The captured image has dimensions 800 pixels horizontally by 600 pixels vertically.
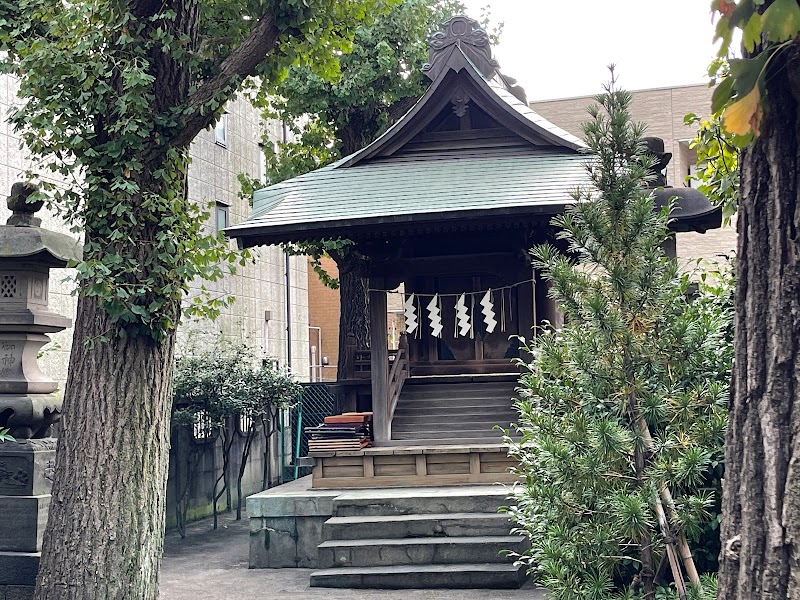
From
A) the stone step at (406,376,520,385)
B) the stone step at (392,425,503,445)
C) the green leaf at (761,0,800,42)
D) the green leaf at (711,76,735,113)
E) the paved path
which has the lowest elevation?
the paved path

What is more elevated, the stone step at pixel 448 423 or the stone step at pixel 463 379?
the stone step at pixel 463 379

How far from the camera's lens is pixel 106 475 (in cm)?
685

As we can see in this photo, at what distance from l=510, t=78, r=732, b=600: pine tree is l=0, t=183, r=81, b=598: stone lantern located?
15.7 feet

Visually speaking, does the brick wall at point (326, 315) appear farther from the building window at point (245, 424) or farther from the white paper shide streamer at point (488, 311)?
the white paper shide streamer at point (488, 311)

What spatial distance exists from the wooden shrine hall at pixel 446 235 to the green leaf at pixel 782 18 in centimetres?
893

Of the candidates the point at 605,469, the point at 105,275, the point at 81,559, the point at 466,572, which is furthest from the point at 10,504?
the point at 605,469

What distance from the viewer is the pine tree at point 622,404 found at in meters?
4.84

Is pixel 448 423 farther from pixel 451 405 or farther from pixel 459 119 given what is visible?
pixel 459 119

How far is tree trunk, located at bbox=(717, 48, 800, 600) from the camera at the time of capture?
303 centimetres

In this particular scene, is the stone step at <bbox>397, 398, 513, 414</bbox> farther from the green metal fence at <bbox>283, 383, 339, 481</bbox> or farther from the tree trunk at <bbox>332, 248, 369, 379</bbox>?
the green metal fence at <bbox>283, 383, 339, 481</bbox>

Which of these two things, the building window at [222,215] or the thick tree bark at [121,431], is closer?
the thick tree bark at [121,431]

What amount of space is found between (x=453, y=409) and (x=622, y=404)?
9.11m

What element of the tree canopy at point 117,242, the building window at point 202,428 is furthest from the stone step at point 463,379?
the tree canopy at point 117,242

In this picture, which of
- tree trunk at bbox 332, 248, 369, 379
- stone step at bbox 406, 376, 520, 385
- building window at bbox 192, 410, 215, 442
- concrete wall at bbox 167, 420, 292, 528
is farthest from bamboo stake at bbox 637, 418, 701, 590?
tree trunk at bbox 332, 248, 369, 379
